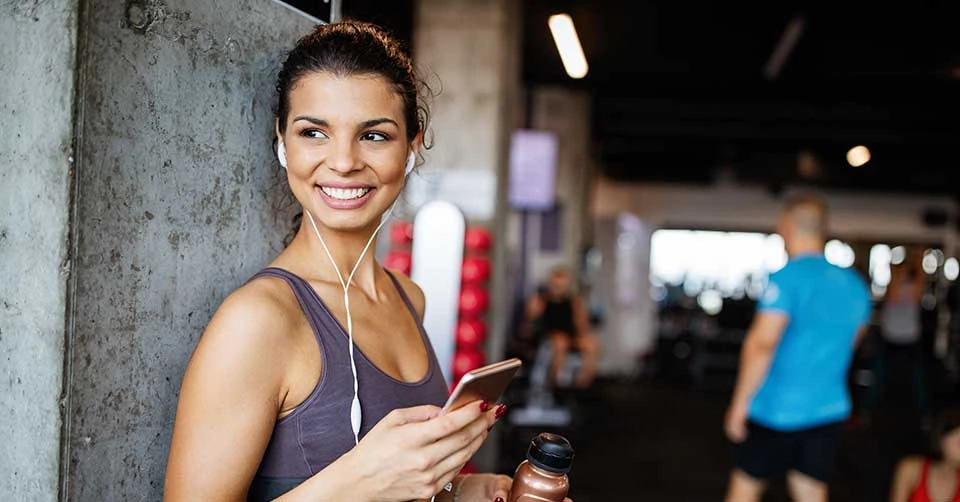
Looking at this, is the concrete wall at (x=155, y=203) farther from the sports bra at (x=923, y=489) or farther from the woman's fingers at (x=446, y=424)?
the sports bra at (x=923, y=489)

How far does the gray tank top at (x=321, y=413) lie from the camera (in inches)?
41.1

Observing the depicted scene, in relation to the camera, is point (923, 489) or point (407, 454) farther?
point (923, 489)

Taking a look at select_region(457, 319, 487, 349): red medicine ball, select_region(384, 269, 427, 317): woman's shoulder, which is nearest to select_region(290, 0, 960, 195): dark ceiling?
select_region(457, 319, 487, 349): red medicine ball

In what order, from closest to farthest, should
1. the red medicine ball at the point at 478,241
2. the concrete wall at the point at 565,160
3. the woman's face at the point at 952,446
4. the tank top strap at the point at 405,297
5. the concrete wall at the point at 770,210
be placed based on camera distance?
the tank top strap at the point at 405,297, the woman's face at the point at 952,446, the red medicine ball at the point at 478,241, the concrete wall at the point at 565,160, the concrete wall at the point at 770,210

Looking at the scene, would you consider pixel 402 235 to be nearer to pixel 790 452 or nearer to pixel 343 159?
pixel 790 452

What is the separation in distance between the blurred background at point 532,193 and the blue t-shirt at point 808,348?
161 cm

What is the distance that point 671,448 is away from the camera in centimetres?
666

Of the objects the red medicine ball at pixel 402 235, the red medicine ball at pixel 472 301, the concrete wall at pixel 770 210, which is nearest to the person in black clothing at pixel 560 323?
the red medicine ball at pixel 472 301

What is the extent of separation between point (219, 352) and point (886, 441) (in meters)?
7.76

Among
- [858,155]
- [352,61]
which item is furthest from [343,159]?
[858,155]

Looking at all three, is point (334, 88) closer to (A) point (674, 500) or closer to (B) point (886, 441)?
(A) point (674, 500)

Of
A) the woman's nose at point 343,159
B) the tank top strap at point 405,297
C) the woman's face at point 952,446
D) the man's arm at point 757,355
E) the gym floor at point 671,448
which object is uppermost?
the woman's nose at point 343,159

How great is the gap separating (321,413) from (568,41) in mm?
4799

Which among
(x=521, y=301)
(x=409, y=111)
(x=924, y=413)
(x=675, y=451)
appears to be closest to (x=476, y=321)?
(x=675, y=451)
